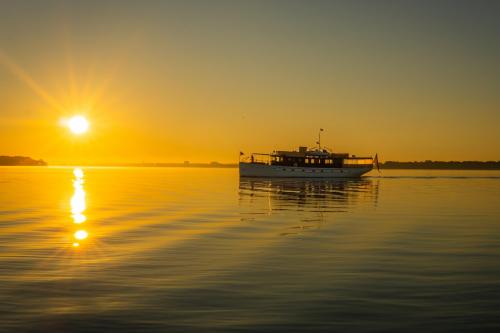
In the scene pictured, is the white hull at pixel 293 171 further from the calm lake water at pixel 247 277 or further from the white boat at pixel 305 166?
the calm lake water at pixel 247 277

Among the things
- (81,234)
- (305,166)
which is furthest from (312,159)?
(81,234)

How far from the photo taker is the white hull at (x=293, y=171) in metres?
130

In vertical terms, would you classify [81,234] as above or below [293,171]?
below

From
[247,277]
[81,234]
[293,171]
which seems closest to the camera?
[247,277]

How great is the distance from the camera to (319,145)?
138 metres

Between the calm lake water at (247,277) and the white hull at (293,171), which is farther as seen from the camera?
the white hull at (293,171)

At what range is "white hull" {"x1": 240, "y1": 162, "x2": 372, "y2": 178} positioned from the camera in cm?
12962

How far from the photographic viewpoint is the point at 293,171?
129375 mm

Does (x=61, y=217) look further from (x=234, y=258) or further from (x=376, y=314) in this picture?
(x=376, y=314)

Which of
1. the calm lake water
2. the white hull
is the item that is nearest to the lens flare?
the calm lake water

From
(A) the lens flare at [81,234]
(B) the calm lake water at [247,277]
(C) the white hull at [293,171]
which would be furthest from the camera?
(C) the white hull at [293,171]

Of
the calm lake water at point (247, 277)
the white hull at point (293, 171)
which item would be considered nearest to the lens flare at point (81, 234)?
the calm lake water at point (247, 277)

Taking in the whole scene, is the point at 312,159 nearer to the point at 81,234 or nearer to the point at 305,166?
the point at 305,166

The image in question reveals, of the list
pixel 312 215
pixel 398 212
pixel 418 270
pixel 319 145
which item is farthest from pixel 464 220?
pixel 319 145
